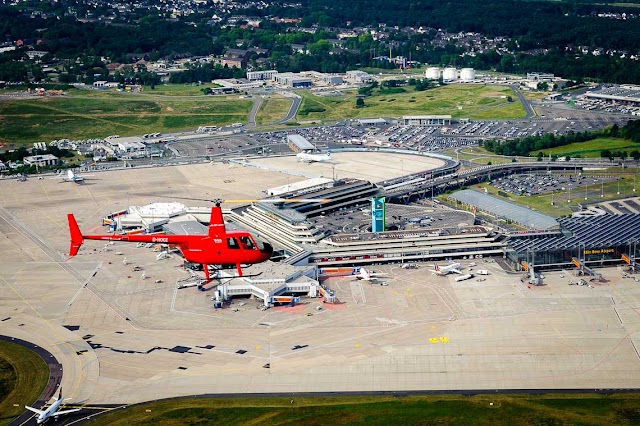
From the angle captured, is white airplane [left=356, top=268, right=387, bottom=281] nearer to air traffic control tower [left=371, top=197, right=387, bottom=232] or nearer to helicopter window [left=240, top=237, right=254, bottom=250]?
air traffic control tower [left=371, top=197, right=387, bottom=232]

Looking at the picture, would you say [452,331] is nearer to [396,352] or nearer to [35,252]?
[396,352]

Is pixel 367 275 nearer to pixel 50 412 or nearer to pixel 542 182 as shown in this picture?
pixel 50 412

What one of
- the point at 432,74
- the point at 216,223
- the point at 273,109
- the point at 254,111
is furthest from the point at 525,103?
the point at 216,223

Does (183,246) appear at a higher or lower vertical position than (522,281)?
higher

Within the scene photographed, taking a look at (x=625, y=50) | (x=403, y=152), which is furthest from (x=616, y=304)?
(x=625, y=50)

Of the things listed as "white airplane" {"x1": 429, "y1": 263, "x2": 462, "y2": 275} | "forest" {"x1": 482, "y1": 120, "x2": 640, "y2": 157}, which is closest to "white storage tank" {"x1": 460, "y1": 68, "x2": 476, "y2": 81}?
"forest" {"x1": 482, "y1": 120, "x2": 640, "y2": 157}
